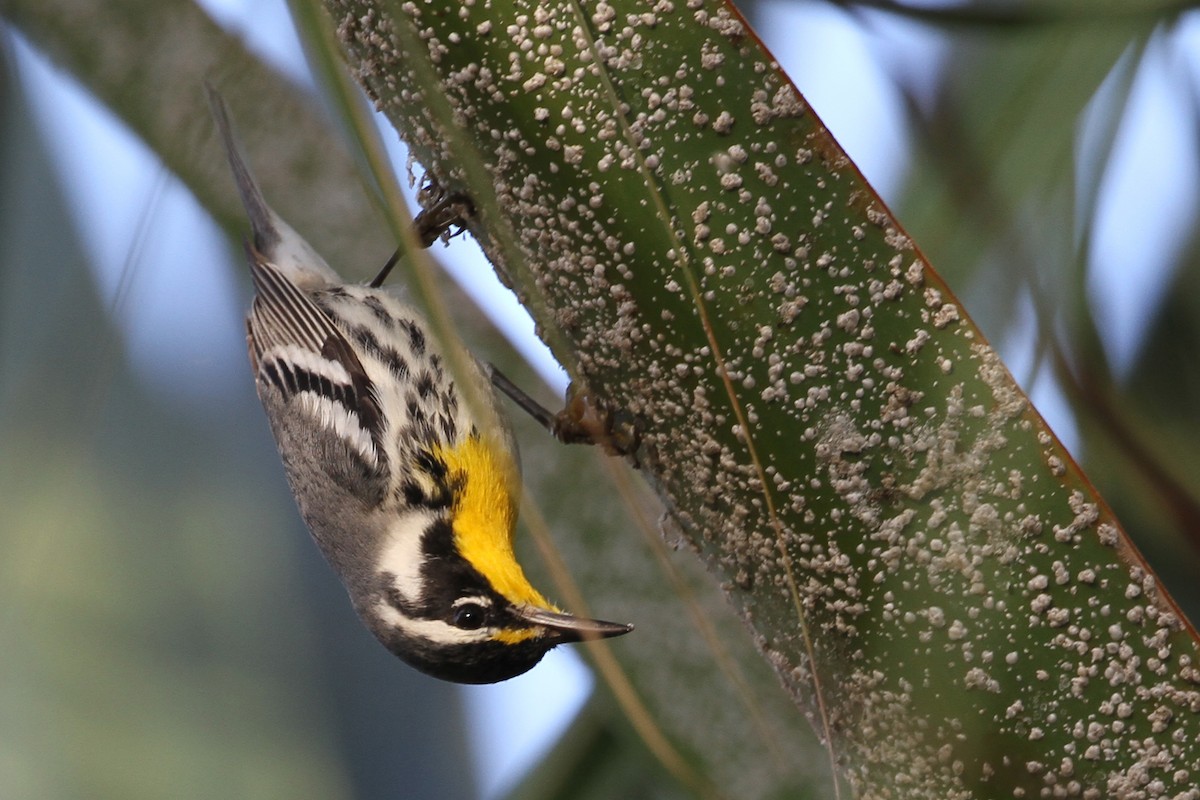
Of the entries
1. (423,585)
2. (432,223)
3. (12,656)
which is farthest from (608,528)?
(423,585)

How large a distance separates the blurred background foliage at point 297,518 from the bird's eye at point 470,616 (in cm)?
28

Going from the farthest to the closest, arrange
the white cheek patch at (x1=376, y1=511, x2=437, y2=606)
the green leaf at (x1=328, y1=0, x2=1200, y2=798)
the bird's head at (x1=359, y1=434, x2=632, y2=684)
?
the white cheek patch at (x1=376, y1=511, x2=437, y2=606), the bird's head at (x1=359, y1=434, x2=632, y2=684), the green leaf at (x1=328, y1=0, x2=1200, y2=798)

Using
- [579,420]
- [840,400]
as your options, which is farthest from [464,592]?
[840,400]

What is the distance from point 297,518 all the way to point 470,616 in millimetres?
361

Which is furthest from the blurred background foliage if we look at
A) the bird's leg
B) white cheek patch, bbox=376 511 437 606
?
white cheek patch, bbox=376 511 437 606

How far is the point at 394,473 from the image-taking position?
3.50 ft

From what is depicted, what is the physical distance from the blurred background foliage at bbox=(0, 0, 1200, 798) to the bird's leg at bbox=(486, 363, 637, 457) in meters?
0.02

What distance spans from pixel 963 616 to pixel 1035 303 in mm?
216

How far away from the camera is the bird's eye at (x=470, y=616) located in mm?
928

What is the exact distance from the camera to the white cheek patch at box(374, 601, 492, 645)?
0.90 metres

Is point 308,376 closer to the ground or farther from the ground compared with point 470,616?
farther from the ground

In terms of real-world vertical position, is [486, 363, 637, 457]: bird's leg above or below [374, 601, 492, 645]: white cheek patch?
above

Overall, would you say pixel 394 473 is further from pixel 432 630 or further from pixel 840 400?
pixel 840 400

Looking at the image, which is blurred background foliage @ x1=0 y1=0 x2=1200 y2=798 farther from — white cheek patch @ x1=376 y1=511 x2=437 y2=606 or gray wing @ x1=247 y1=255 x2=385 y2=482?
gray wing @ x1=247 y1=255 x2=385 y2=482
